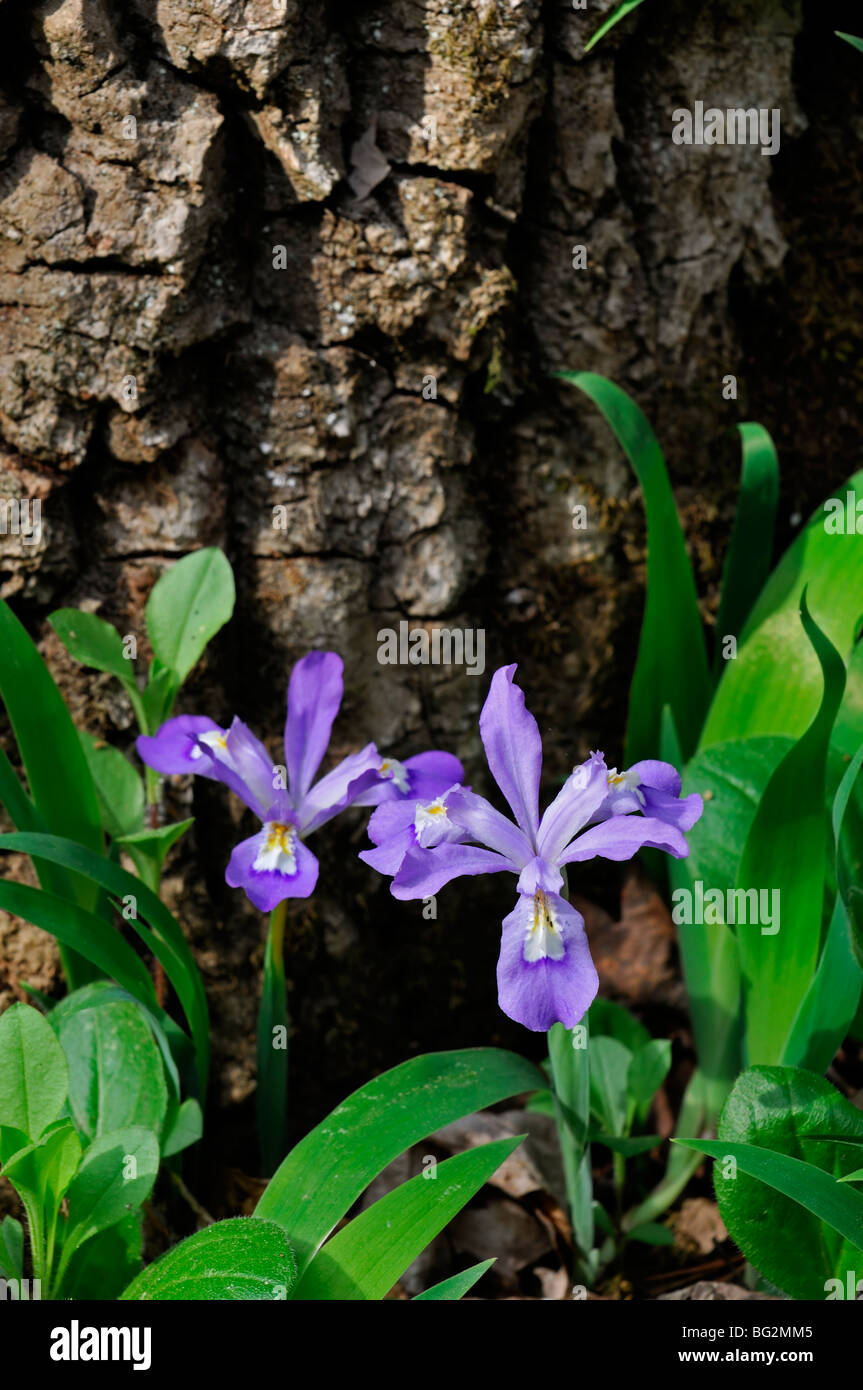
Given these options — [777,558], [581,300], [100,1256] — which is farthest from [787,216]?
[100,1256]

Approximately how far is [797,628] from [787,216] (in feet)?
3.13

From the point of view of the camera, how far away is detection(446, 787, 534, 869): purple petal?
148 cm

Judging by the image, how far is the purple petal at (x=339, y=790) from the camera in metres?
1.75

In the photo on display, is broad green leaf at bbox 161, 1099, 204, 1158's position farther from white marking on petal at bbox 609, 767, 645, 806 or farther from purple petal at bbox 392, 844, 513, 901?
Answer: white marking on petal at bbox 609, 767, 645, 806

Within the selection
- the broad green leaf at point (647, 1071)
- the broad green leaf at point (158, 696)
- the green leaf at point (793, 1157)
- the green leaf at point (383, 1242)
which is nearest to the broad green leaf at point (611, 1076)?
the broad green leaf at point (647, 1071)

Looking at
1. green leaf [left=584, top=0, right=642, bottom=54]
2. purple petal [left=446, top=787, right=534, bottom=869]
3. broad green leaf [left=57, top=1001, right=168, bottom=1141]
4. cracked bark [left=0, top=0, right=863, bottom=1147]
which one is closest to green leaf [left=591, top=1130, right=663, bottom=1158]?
cracked bark [left=0, top=0, right=863, bottom=1147]

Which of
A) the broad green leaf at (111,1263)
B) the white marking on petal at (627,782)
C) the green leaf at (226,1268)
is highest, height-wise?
the white marking on petal at (627,782)

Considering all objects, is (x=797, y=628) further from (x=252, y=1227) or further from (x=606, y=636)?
(x=252, y=1227)

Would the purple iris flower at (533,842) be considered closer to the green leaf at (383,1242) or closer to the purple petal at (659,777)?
the purple petal at (659,777)

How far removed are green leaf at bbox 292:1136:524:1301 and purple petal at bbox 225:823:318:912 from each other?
426mm

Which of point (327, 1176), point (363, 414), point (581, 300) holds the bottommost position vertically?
point (327, 1176)

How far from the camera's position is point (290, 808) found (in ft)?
5.67

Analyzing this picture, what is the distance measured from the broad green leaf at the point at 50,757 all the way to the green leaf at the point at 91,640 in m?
0.06

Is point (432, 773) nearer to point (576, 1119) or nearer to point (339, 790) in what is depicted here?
point (339, 790)
